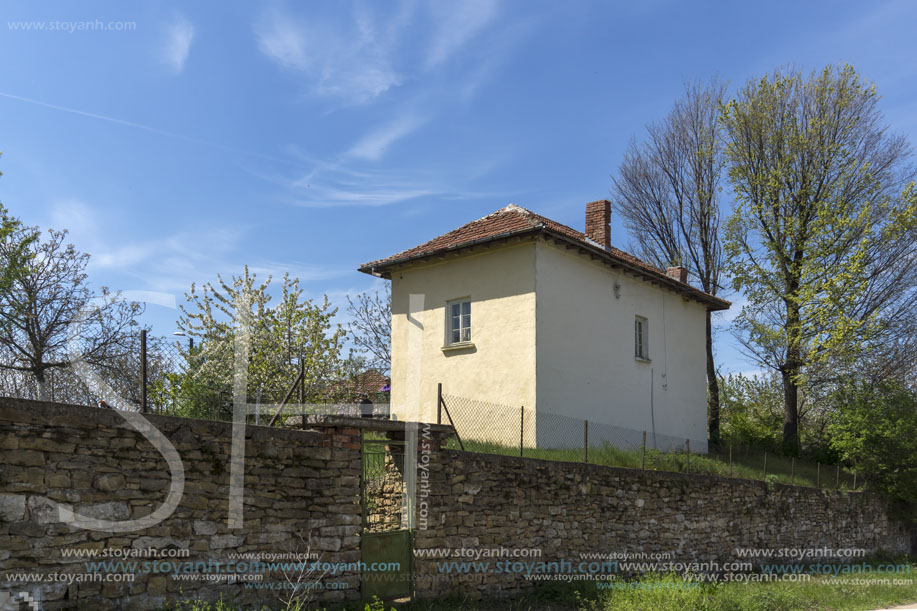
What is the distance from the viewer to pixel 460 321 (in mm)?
16312

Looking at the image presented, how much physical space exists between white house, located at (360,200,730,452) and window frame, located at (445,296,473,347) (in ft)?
0.09

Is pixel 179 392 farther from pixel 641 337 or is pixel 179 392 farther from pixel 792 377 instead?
pixel 792 377

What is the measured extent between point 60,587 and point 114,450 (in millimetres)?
1164

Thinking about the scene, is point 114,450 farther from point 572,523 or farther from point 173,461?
point 572,523

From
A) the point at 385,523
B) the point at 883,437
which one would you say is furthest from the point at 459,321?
the point at 883,437

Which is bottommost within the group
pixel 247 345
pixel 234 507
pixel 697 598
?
pixel 697 598

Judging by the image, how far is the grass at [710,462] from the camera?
1281 centimetres

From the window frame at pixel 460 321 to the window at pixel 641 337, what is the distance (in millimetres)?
4773

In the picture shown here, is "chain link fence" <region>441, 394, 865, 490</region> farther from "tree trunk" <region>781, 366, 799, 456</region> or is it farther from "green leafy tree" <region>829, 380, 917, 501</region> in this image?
"tree trunk" <region>781, 366, 799, 456</region>

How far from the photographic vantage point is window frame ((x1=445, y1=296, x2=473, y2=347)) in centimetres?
1610

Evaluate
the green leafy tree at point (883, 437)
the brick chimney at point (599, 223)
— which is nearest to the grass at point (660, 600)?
the green leafy tree at point (883, 437)

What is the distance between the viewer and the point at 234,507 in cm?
721

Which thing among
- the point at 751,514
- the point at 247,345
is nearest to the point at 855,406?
the point at 751,514

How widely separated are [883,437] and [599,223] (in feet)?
31.2
